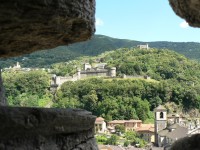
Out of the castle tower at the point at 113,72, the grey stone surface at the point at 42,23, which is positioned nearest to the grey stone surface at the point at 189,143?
the grey stone surface at the point at 42,23

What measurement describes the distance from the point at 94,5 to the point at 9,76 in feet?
235

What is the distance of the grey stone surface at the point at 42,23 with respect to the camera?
1.94m

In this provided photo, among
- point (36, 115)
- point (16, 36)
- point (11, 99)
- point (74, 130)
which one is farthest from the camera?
point (11, 99)

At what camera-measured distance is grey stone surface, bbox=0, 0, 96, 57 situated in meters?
1.94

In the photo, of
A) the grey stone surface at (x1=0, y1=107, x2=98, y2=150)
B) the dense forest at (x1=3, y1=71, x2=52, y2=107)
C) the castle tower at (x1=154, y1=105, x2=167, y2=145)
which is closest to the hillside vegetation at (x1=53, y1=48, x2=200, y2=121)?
the dense forest at (x1=3, y1=71, x2=52, y2=107)

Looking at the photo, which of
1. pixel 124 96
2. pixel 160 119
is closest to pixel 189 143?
pixel 160 119

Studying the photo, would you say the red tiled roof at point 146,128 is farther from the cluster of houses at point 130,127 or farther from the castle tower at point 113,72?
the castle tower at point 113,72

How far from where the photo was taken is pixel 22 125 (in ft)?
8.11

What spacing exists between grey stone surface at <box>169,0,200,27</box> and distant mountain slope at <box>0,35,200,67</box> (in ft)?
298

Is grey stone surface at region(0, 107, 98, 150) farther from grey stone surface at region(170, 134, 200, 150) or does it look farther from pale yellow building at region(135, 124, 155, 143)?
pale yellow building at region(135, 124, 155, 143)

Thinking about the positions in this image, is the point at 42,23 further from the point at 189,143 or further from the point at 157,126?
the point at 157,126

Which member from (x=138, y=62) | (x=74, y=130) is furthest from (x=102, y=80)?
(x=74, y=130)

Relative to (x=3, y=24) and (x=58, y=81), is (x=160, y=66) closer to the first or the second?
(x=58, y=81)

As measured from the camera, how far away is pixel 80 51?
495 ft
